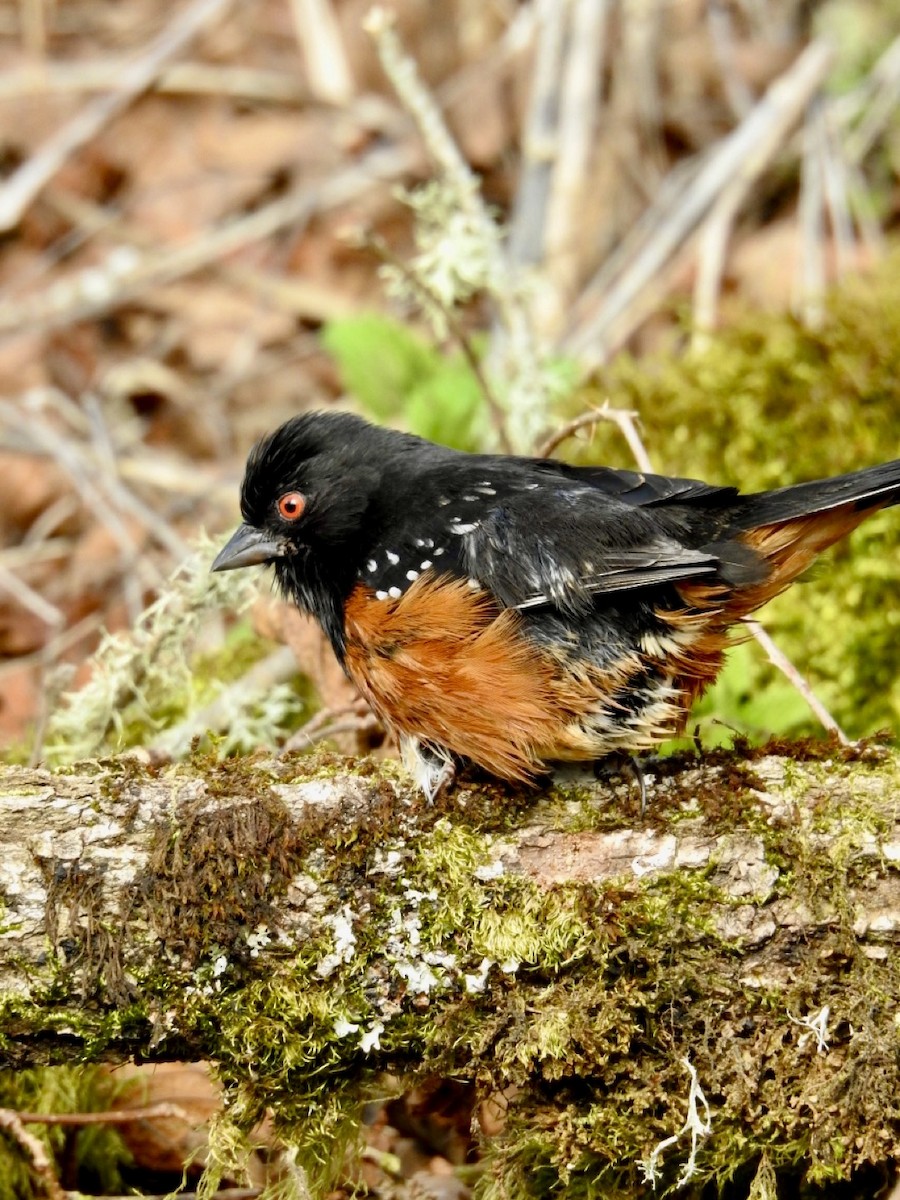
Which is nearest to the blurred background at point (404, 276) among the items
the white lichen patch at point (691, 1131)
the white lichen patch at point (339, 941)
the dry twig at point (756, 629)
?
the dry twig at point (756, 629)

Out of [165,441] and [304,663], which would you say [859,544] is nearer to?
[304,663]

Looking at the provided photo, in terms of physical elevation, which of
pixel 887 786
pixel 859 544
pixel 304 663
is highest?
pixel 304 663

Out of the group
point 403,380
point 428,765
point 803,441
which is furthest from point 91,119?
point 428,765

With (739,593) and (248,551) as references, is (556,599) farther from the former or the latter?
(248,551)

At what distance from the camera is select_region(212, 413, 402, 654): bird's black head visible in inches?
124

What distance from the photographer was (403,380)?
17.6 ft

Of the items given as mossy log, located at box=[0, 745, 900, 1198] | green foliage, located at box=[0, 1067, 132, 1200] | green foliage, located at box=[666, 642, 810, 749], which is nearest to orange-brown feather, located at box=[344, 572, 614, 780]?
mossy log, located at box=[0, 745, 900, 1198]

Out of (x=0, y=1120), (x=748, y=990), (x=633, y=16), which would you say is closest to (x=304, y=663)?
(x=0, y=1120)

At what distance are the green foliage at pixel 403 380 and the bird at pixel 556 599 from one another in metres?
2.05

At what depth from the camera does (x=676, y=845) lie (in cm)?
250

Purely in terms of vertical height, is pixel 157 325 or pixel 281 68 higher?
pixel 281 68

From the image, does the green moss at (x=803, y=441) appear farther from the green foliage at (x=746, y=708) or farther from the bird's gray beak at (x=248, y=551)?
the bird's gray beak at (x=248, y=551)

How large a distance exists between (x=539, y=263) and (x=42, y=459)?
2.92 meters

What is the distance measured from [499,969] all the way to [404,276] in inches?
111
